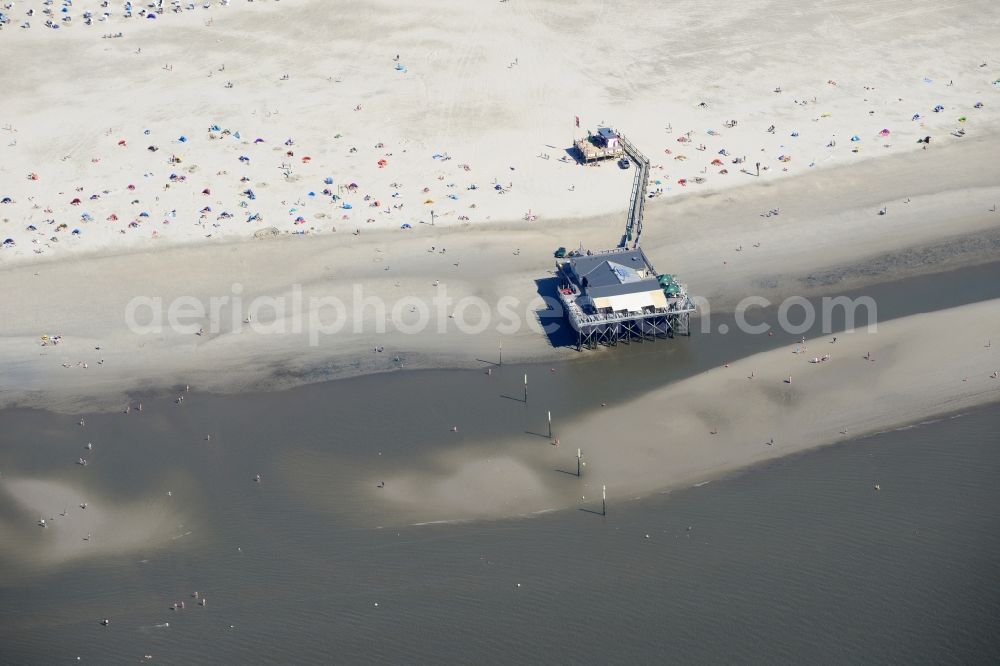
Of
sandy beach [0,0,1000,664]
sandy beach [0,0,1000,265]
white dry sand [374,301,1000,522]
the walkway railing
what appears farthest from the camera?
sandy beach [0,0,1000,265]

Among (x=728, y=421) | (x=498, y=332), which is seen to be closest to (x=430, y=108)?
(x=498, y=332)

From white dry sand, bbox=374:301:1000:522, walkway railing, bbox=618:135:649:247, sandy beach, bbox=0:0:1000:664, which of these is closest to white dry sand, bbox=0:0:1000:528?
white dry sand, bbox=374:301:1000:522

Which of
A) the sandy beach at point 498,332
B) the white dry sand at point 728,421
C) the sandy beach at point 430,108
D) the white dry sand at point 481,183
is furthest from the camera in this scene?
the sandy beach at point 430,108

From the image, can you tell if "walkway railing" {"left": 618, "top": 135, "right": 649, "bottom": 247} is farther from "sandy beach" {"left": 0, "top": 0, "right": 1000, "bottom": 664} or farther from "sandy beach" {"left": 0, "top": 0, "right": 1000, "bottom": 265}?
"sandy beach" {"left": 0, "top": 0, "right": 1000, "bottom": 265}

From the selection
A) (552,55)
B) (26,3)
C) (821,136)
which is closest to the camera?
(821,136)

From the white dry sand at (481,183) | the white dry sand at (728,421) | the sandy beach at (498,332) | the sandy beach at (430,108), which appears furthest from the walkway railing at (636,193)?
the white dry sand at (728,421)

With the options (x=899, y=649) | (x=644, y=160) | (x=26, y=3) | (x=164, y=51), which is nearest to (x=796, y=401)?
(x=899, y=649)

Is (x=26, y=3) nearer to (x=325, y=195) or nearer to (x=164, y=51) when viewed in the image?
(x=164, y=51)

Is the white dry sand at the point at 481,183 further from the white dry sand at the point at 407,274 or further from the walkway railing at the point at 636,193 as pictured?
the walkway railing at the point at 636,193
